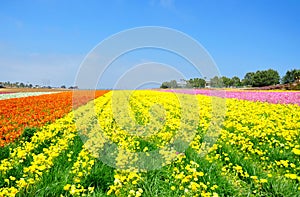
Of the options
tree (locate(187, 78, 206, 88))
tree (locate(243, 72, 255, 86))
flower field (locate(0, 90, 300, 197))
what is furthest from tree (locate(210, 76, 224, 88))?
tree (locate(243, 72, 255, 86))

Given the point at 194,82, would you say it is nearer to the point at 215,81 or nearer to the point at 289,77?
the point at 215,81

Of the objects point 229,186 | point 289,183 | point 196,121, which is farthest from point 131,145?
point 196,121

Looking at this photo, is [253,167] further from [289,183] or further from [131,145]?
[131,145]

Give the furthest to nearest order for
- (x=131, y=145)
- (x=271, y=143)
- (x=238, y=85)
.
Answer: (x=238, y=85) → (x=271, y=143) → (x=131, y=145)

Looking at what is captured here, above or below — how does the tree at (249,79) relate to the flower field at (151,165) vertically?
above

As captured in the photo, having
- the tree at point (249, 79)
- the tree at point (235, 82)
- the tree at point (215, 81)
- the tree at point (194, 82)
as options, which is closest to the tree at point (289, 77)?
the tree at point (249, 79)

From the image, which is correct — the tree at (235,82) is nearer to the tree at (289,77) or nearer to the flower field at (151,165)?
the tree at (289,77)

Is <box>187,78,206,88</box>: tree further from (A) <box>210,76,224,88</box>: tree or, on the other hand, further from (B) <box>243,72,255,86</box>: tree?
(B) <box>243,72,255,86</box>: tree

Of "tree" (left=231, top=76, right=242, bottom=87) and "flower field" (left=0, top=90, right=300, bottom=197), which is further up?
"tree" (left=231, top=76, right=242, bottom=87)

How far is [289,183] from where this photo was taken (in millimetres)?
3982

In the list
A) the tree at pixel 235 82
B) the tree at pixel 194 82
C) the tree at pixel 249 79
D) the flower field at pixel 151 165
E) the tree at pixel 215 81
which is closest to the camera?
the flower field at pixel 151 165

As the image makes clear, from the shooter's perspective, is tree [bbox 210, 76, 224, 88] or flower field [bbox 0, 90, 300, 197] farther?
tree [bbox 210, 76, 224, 88]

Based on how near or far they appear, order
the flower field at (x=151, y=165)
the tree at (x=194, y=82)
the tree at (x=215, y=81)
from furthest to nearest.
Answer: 1. the tree at (x=194, y=82)
2. the tree at (x=215, y=81)
3. the flower field at (x=151, y=165)

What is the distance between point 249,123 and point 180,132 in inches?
110
